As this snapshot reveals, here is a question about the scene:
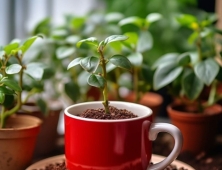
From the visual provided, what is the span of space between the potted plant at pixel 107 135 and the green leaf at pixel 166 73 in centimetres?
27

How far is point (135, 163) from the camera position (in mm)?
703

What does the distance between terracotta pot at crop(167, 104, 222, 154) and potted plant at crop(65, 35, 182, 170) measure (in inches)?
14.4

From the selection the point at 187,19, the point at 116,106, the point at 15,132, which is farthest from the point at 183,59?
the point at 15,132

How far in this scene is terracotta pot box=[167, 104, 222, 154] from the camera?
3.45 ft

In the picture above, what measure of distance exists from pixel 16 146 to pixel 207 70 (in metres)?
0.55

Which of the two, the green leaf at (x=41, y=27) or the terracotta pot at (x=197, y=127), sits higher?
the green leaf at (x=41, y=27)

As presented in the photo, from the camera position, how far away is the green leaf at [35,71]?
31.0 inches

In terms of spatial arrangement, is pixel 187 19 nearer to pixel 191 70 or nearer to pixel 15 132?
pixel 191 70

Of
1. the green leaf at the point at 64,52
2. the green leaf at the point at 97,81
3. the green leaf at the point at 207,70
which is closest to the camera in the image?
the green leaf at the point at 97,81

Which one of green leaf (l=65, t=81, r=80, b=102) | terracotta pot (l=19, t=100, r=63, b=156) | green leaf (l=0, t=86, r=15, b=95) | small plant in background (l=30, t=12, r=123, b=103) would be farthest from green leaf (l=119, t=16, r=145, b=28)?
green leaf (l=0, t=86, r=15, b=95)

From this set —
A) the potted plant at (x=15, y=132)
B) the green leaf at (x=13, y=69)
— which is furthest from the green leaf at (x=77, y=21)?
the green leaf at (x=13, y=69)

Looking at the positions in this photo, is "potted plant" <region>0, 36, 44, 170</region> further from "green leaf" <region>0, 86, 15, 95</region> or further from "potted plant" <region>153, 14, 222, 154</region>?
"potted plant" <region>153, 14, 222, 154</region>

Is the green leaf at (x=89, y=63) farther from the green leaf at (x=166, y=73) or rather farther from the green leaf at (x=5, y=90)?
the green leaf at (x=166, y=73)

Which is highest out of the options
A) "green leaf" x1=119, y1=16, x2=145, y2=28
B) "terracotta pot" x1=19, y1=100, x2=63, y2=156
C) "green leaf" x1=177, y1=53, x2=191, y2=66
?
"green leaf" x1=119, y1=16, x2=145, y2=28
